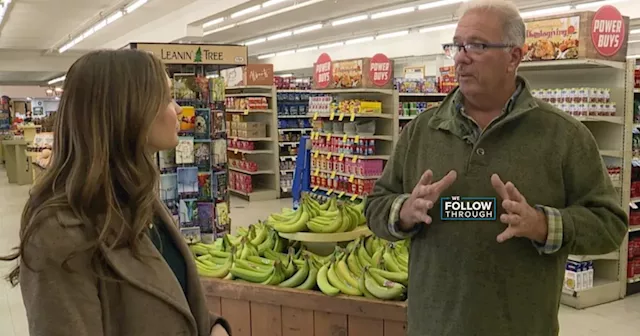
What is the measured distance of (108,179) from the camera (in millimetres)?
1281

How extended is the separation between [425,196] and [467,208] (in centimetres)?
18

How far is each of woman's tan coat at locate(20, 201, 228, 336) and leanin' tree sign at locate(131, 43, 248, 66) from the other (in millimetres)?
4336

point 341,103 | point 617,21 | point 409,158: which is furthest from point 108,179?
point 341,103

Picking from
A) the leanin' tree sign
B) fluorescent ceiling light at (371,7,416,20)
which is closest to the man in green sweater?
the leanin' tree sign

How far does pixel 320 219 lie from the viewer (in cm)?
348

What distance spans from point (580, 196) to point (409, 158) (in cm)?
53

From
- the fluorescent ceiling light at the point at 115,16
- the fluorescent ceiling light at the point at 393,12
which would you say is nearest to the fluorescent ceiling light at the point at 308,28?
the fluorescent ceiling light at the point at 393,12

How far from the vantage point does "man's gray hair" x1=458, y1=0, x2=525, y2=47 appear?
1844 mm

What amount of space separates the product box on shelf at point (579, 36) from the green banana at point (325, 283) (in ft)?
11.1

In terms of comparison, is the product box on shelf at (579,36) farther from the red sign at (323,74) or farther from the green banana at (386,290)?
the red sign at (323,74)

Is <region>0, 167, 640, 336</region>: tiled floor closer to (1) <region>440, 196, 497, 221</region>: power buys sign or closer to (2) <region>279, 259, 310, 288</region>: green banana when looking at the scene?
(2) <region>279, 259, 310, 288</region>: green banana

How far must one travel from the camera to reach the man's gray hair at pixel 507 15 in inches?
72.6

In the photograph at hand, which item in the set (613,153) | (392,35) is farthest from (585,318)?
(392,35)

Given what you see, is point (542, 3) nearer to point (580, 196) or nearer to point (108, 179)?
point (580, 196)
